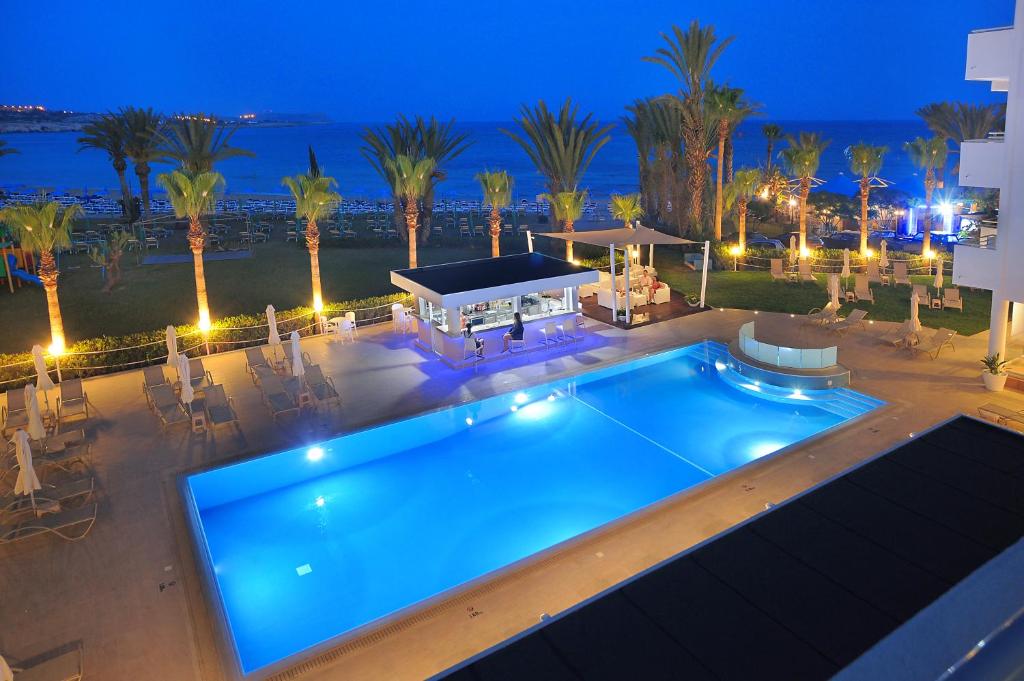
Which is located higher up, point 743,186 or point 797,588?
point 743,186

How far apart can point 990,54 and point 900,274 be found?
380 inches

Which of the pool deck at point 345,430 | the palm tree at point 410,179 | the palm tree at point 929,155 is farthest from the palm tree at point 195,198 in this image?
the palm tree at point 929,155

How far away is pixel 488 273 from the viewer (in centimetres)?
1920

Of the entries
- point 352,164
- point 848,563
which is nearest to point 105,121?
point 848,563

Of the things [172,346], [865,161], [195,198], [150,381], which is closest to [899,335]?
[865,161]

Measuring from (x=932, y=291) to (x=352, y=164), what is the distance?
120m

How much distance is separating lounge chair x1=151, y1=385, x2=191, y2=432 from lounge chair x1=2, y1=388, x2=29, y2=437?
7.60ft

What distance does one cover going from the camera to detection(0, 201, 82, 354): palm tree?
15.9m

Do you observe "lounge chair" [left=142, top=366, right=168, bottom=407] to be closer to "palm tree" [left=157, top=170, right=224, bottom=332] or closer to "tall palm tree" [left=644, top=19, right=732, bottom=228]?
"palm tree" [left=157, top=170, right=224, bottom=332]

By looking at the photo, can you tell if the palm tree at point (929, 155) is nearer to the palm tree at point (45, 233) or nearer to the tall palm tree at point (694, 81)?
the tall palm tree at point (694, 81)

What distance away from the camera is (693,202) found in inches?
1257

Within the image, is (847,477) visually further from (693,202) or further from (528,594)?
(693,202)

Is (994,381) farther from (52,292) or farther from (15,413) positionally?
(52,292)

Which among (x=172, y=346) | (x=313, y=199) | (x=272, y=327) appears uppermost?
(x=313, y=199)
